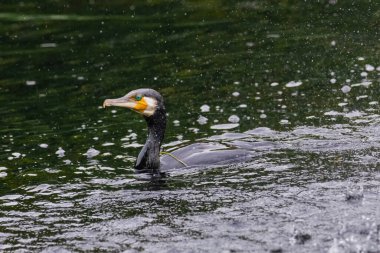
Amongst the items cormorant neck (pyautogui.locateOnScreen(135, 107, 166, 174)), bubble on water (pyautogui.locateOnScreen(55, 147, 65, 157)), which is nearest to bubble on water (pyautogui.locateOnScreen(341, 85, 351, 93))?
cormorant neck (pyautogui.locateOnScreen(135, 107, 166, 174))

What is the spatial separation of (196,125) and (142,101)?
2.94 m

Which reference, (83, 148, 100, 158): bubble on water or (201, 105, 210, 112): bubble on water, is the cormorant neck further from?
(201, 105, 210, 112): bubble on water

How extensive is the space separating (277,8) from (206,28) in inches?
129

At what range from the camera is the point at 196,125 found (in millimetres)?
15859

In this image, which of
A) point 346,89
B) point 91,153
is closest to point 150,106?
point 91,153

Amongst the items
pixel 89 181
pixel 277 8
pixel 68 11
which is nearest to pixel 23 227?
pixel 89 181

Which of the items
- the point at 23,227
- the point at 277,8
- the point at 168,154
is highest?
the point at 277,8

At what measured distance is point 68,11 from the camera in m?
29.6

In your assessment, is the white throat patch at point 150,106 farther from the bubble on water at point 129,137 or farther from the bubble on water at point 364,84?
the bubble on water at point 364,84

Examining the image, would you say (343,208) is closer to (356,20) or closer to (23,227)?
(23,227)

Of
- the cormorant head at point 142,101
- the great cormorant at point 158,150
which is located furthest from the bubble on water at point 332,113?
the cormorant head at point 142,101

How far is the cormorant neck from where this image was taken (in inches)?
521

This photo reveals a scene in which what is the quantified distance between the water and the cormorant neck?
40cm

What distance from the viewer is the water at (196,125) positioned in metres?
9.82
